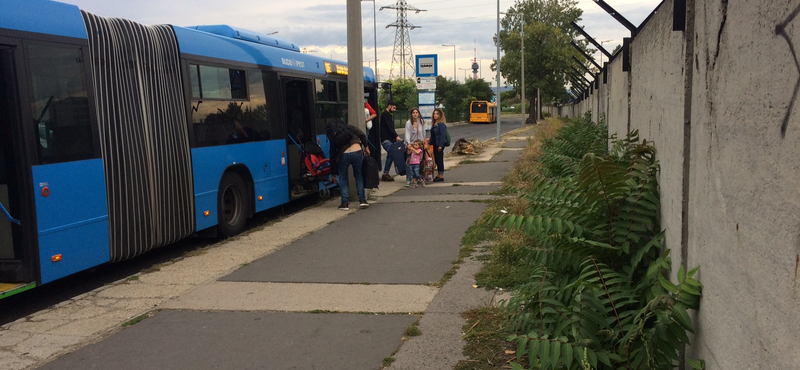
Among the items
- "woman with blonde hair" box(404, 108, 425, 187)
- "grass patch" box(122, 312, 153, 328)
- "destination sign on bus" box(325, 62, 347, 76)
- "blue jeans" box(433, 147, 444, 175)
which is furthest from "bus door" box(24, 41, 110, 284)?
"blue jeans" box(433, 147, 444, 175)

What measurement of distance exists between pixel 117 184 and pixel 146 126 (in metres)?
0.89

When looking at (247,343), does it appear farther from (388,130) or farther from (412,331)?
(388,130)

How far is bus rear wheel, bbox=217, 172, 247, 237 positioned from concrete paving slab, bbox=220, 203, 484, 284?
1.24 m

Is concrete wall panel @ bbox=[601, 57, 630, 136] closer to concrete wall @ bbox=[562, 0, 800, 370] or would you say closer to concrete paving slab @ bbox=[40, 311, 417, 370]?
concrete wall @ bbox=[562, 0, 800, 370]

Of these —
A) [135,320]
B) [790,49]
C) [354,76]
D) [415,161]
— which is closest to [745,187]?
[790,49]

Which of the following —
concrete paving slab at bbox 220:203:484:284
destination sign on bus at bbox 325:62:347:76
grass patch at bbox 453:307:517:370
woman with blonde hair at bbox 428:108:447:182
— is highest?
destination sign on bus at bbox 325:62:347:76

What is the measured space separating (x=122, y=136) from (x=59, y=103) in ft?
3.12

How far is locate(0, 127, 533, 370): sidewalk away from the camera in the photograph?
4.80 meters

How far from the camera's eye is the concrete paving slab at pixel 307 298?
5.89 metres

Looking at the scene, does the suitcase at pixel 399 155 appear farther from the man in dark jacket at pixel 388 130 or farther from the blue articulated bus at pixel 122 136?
the blue articulated bus at pixel 122 136

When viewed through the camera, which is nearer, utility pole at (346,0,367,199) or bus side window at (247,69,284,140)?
bus side window at (247,69,284,140)

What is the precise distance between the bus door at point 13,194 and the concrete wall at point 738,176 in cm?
516

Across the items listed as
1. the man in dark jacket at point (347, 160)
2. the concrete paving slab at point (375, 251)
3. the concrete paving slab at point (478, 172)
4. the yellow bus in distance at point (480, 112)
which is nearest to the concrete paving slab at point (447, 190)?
the concrete paving slab at point (478, 172)

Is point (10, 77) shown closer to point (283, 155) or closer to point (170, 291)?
point (170, 291)
